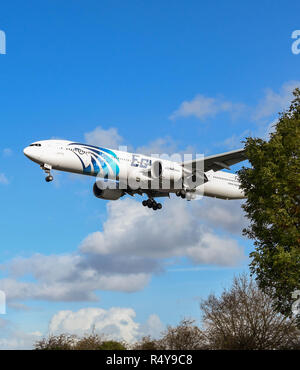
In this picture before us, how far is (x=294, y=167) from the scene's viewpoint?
25656 millimetres

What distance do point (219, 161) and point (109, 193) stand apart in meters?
10.9

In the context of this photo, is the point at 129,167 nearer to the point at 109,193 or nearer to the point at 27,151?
the point at 109,193

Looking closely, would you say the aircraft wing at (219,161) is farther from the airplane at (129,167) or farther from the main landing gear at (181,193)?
the main landing gear at (181,193)

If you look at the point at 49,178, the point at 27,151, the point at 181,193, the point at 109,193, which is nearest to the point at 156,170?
the point at 181,193

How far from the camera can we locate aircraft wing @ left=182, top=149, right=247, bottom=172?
39.3 m

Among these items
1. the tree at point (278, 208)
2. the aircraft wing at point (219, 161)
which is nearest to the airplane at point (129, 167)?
the aircraft wing at point (219, 161)

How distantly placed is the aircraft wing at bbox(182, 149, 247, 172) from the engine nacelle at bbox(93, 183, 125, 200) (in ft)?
23.1

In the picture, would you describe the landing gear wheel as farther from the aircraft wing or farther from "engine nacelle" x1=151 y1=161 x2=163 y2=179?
the aircraft wing

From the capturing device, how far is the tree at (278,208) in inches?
997
